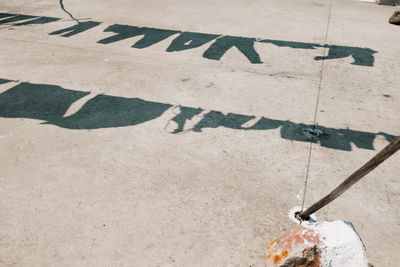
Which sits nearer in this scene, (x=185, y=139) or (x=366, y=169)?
(x=366, y=169)

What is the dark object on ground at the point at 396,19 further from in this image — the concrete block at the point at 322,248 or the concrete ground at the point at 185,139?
the concrete block at the point at 322,248

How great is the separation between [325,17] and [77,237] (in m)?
7.89

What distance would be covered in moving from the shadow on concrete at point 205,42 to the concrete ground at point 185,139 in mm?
46

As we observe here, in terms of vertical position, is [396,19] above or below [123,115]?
above

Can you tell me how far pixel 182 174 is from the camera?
326 centimetres

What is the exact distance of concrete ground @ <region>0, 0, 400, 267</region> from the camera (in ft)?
8.61

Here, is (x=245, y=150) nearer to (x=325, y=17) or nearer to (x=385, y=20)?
(x=325, y=17)

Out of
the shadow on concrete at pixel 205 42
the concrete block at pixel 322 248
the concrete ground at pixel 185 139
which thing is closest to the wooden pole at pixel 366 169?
the concrete block at pixel 322 248

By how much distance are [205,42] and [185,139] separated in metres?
3.38

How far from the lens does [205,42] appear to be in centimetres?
653

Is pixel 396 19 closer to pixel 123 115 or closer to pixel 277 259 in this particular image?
pixel 123 115

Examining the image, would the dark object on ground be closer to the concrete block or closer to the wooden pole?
the wooden pole

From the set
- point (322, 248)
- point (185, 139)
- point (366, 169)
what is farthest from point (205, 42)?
point (322, 248)

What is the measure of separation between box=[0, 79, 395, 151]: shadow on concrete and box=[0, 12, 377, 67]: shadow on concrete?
1983 millimetres
